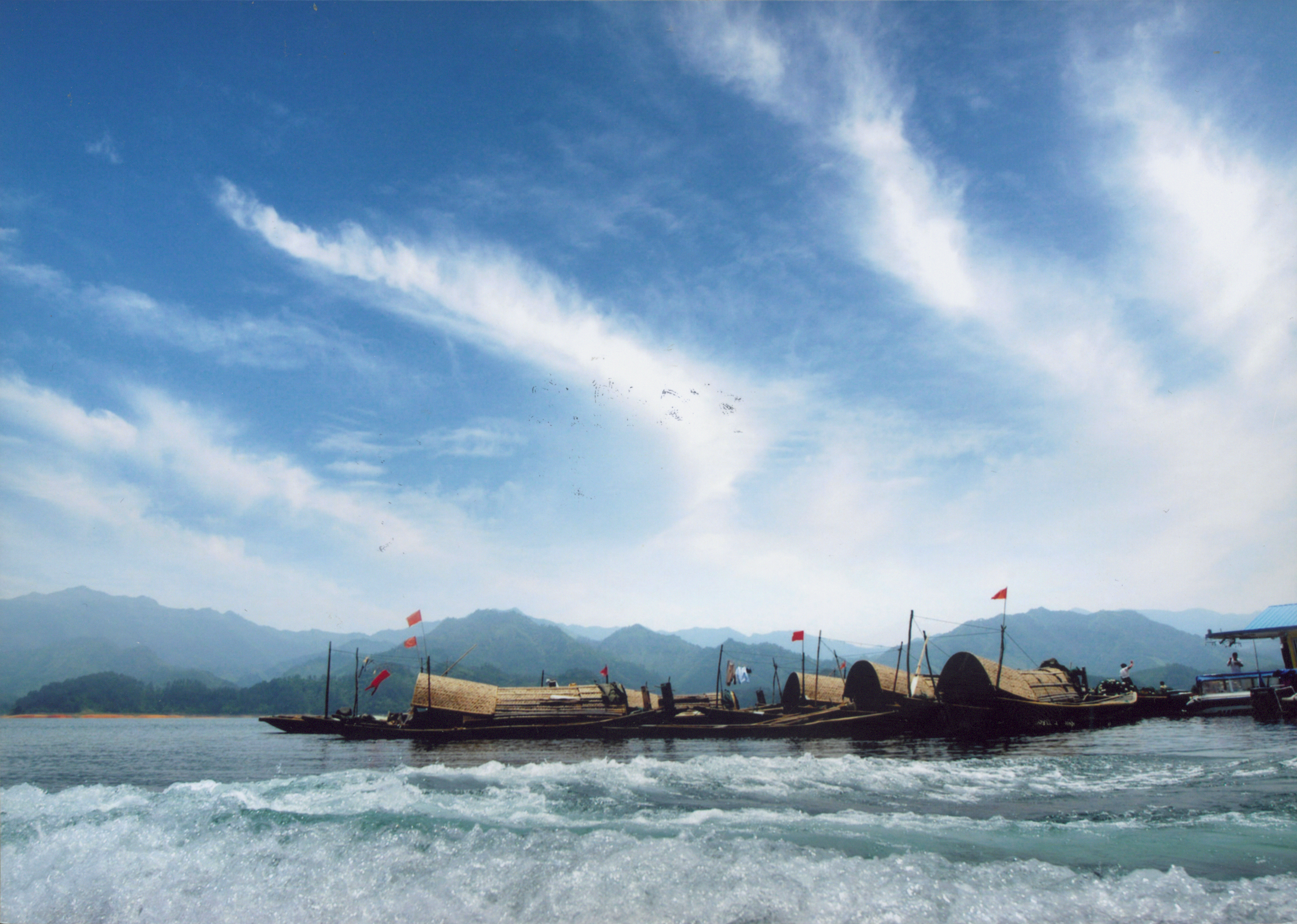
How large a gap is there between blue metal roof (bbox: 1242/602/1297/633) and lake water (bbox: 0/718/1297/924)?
121ft

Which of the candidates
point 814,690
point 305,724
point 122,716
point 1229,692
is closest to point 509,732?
point 814,690

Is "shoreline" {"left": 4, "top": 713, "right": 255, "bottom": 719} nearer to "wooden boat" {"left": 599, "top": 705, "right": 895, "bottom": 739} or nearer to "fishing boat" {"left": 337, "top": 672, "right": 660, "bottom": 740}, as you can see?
"fishing boat" {"left": 337, "top": 672, "right": 660, "bottom": 740}

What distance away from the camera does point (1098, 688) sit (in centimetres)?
4753

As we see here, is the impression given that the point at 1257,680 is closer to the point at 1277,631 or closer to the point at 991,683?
the point at 1277,631

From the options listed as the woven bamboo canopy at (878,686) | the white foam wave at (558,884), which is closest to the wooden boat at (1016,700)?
the woven bamboo canopy at (878,686)

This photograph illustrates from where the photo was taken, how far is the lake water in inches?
288

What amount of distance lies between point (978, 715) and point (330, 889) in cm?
3680

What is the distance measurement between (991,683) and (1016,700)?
9.56ft

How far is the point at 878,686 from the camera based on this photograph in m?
44.5

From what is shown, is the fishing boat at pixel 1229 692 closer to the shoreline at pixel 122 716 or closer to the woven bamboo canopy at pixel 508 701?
the woven bamboo canopy at pixel 508 701

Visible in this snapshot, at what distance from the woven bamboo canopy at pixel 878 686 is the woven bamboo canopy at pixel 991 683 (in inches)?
64.7

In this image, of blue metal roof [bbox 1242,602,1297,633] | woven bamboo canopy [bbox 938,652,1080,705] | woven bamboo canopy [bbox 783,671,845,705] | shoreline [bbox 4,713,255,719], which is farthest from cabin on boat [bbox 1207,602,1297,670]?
shoreline [bbox 4,713,255,719]

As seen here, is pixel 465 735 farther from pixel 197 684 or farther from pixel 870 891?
pixel 197 684

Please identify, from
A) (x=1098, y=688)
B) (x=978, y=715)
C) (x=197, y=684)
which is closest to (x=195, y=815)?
(x=978, y=715)
